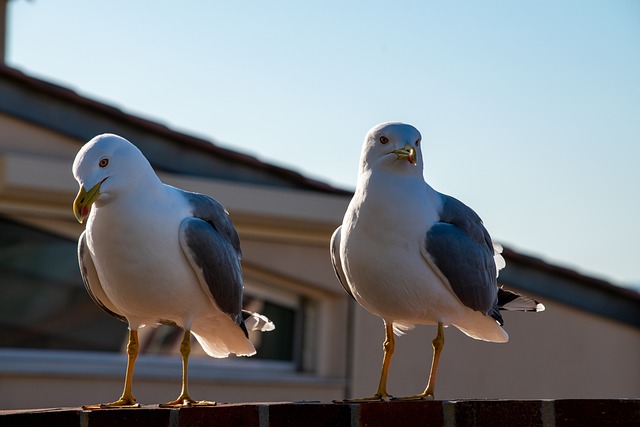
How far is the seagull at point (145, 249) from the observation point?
486cm

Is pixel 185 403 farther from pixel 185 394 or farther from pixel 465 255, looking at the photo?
pixel 465 255

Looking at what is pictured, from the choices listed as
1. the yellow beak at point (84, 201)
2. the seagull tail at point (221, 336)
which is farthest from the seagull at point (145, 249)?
the seagull tail at point (221, 336)

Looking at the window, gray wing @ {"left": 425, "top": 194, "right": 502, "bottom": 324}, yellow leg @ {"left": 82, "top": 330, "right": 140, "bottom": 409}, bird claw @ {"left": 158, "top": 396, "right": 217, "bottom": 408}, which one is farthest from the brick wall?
the window

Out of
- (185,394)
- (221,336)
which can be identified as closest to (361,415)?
(185,394)

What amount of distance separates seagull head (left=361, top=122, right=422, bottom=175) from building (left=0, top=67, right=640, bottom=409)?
628 cm

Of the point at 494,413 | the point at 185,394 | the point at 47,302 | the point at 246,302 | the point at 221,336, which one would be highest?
the point at 246,302

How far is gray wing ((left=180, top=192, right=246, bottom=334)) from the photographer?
5.03 metres

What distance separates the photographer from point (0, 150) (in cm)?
1116

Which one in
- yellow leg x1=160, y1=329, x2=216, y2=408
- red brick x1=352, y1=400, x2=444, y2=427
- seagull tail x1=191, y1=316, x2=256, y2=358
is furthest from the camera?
seagull tail x1=191, y1=316, x2=256, y2=358

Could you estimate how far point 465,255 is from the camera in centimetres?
516

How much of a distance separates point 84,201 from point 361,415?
1380 mm

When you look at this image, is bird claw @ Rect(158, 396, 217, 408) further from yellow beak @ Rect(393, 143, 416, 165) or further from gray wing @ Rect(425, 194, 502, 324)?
yellow beak @ Rect(393, 143, 416, 165)

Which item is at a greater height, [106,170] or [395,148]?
[395,148]

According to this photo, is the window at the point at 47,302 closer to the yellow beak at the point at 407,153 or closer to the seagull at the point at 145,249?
the seagull at the point at 145,249
